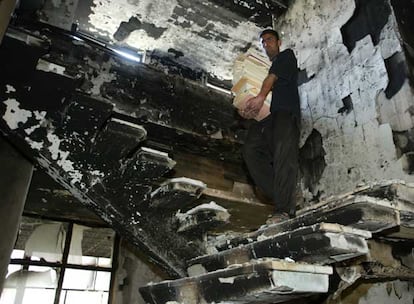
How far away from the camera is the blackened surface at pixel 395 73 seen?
235 cm

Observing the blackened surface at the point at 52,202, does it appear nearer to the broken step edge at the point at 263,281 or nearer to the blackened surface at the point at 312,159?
the blackened surface at the point at 312,159

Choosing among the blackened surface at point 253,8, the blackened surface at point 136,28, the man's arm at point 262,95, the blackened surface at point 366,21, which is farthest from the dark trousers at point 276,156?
the blackened surface at point 136,28

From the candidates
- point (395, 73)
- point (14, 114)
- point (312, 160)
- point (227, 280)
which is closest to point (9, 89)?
point (14, 114)

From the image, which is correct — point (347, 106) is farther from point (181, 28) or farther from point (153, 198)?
point (181, 28)

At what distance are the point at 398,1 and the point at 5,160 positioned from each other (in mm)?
2814

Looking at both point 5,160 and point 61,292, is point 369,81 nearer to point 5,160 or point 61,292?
point 5,160

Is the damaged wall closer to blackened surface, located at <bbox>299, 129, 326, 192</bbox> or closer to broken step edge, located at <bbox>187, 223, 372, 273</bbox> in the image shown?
blackened surface, located at <bbox>299, 129, 326, 192</bbox>

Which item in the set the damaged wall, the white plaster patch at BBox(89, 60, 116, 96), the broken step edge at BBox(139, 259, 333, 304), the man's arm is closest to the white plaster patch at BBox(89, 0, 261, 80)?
the damaged wall

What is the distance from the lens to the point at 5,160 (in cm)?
246

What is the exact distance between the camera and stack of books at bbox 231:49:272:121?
2721mm

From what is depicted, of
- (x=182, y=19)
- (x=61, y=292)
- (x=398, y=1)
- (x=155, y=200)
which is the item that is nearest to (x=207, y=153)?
(x=155, y=200)

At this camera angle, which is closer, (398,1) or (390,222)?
Answer: (390,222)

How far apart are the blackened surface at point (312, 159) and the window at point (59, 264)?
9.47 feet

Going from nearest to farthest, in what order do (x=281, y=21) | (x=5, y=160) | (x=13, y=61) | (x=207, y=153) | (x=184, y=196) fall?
1. (x=13, y=61)
2. (x=184, y=196)
3. (x=5, y=160)
4. (x=207, y=153)
5. (x=281, y=21)
